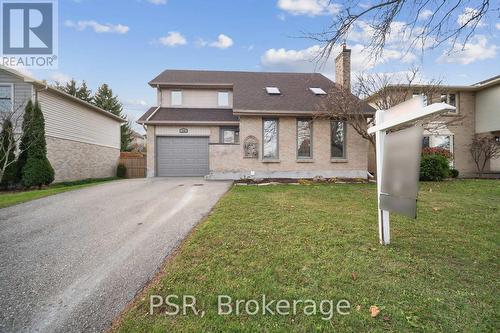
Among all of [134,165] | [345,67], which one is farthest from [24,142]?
[345,67]

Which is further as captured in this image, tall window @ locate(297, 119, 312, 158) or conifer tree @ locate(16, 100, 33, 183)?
tall window @ locate(297, 119, 312, 158)

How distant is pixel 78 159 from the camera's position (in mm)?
15617

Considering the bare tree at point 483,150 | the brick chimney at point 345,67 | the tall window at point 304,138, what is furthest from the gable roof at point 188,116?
the bare tree at point 483,150

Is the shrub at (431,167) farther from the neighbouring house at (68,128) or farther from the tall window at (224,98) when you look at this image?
the neighbouring house at (68,128)

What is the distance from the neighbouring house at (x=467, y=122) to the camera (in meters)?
16.0

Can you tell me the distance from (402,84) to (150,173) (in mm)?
14668

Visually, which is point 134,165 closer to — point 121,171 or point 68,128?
point 121,171

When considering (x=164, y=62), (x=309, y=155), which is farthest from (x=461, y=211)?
(x=164, y=62)

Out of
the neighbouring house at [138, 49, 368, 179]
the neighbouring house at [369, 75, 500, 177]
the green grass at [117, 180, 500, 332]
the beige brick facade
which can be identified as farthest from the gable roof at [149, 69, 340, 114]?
the beige brick facade

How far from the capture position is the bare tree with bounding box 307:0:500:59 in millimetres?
3867

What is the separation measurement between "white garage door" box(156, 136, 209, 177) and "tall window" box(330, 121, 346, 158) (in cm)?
734

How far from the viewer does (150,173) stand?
15117mm

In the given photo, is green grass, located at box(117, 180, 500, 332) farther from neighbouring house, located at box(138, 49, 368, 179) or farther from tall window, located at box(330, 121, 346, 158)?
tall window, located at box(330, 121, 346, 158)

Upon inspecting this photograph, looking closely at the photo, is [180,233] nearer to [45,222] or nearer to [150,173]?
[45,222]
